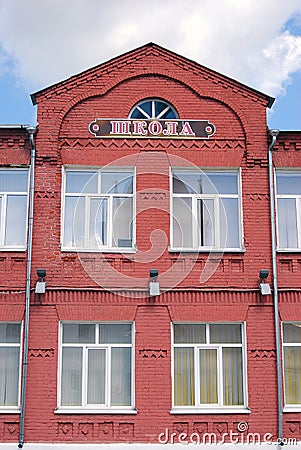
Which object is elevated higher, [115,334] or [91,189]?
[91,189]

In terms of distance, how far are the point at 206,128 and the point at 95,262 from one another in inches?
150

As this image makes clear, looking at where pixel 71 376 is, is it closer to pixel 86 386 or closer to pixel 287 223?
pixel 86 386

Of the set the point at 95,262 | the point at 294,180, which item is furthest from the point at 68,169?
the point at 294,180

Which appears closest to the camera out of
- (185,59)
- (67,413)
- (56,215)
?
(67,413)

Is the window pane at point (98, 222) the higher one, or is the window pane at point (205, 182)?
the window pane at point (205, 182)

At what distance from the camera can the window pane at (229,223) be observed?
13.7 metres

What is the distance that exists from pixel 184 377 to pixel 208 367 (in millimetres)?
539

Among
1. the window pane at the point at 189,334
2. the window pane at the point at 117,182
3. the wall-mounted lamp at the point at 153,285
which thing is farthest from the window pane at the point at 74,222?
the window pane at the point at 189,334

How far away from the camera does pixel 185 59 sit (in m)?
14.4

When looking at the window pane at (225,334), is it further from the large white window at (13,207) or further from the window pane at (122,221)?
the large white window at (13,207)

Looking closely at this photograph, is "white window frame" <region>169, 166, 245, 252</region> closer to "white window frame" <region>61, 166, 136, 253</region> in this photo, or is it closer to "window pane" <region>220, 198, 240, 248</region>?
"window pane" <region>220, 198, 240, 248</region>

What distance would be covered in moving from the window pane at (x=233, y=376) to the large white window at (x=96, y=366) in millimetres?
1935

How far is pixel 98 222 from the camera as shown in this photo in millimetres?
13742

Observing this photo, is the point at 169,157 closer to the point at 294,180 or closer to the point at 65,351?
the point at 294,180
